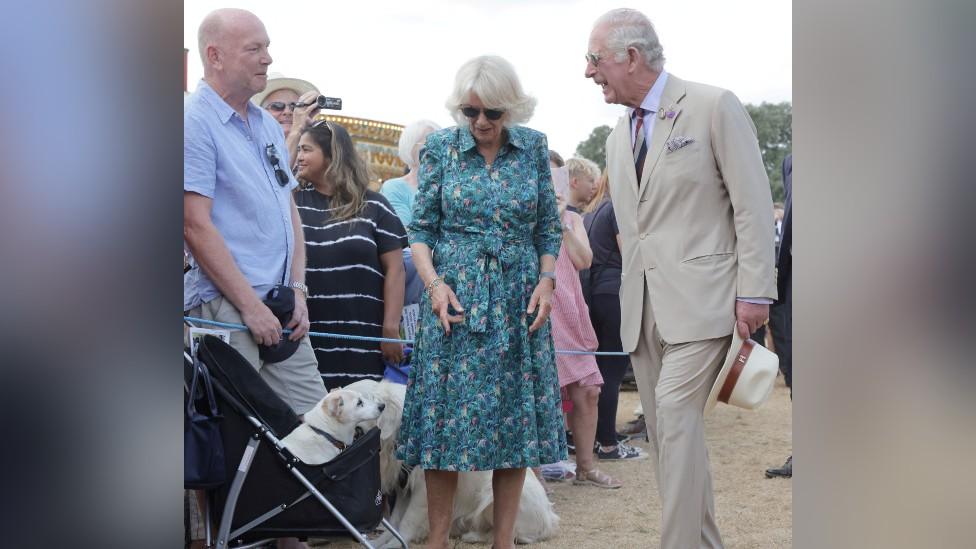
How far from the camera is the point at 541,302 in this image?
3.96m

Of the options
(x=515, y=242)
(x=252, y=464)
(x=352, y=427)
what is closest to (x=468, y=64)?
(x=515, y=242)

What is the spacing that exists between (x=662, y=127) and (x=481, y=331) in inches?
40.5

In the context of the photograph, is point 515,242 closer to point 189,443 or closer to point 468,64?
point 468,64

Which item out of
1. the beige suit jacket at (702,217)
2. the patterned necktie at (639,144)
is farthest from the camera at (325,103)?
the beige suit jacket at (702,217)

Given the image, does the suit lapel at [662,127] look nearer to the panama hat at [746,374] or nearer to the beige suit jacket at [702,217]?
the beige suit jacket at [702,217]

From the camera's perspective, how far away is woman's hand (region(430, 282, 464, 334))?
385 centimetres

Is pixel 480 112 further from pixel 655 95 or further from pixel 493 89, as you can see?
pixel 655 95

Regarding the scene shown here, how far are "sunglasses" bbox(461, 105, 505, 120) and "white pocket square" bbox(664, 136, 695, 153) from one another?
723 millimetres

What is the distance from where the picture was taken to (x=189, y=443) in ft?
10.8

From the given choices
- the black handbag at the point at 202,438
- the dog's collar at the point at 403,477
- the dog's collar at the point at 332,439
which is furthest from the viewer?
the dog's collar at the point at 403,477

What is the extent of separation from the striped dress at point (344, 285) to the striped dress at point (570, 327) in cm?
161

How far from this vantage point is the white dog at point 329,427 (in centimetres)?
377
